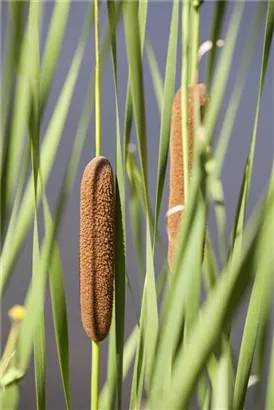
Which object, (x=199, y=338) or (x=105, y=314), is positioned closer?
(x=199, y=338)

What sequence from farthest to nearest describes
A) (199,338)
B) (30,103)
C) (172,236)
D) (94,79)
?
(172,236), (94,79), (30,103), (199,338)

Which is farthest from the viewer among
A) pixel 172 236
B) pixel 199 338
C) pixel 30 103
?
pixel 172 236

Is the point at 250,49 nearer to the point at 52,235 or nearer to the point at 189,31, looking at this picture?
the point at 189,31

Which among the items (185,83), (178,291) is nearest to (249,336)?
(178,291)

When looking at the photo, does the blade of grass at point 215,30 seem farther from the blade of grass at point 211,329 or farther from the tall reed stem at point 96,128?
the blade of grass at point 211,329

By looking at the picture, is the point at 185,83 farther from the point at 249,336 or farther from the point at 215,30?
the point at 249,336

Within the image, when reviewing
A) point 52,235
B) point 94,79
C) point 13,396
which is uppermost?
point 94,79

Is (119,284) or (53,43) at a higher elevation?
(53,43)

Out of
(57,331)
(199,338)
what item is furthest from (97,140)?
(199,338)

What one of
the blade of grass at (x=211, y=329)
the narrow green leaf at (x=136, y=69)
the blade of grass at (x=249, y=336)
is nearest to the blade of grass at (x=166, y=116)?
the narrow green leaf at (x=136, y=69)

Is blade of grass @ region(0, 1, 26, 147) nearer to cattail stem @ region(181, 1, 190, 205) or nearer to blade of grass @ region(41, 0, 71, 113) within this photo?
blade of grass @ region(41, 0, 71, 113)
